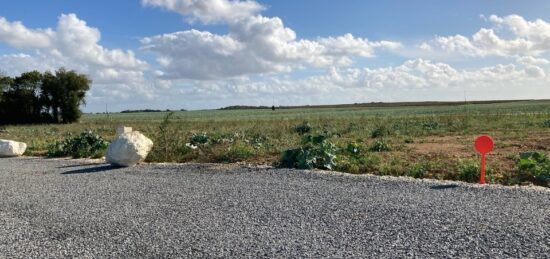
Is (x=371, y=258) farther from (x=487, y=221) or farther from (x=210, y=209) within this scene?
(x=210, y=209)

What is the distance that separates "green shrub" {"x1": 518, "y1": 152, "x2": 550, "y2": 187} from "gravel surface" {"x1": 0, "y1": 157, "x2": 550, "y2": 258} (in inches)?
36.8

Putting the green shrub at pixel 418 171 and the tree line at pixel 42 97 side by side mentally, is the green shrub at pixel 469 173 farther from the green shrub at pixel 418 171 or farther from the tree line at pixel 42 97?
the tree line at pixel 42 97

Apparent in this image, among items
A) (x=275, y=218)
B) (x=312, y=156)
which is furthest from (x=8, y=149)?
(x=275, y=218)

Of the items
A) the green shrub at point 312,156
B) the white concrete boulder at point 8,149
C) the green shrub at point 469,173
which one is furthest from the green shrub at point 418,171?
the white concrete boulder at point 8,149

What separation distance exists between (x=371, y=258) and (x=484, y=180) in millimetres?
5161

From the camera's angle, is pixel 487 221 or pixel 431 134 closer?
pixel 487 221

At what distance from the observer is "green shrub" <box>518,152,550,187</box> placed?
926cm

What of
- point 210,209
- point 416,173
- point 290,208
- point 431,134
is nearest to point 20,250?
point 210,209

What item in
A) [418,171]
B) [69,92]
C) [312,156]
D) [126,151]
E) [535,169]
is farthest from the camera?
[69,92]

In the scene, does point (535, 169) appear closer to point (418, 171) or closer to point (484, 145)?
point (484, 145)

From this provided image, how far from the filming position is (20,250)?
6121mm

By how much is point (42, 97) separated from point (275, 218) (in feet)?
192

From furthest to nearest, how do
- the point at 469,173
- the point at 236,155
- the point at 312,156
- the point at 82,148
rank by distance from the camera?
the point at 82,148 → the point at 236,155 → the point at 312,156 → the point at 469,173

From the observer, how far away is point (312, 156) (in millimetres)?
11742
